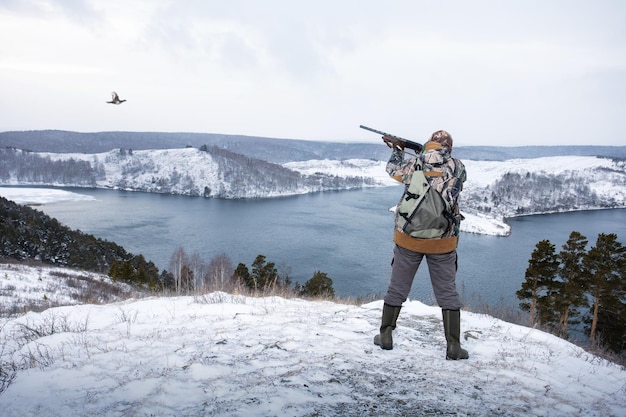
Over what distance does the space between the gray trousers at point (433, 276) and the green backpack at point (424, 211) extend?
0.27 meters

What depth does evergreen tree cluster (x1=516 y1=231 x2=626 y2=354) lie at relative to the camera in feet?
60.0

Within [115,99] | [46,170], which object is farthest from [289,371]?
[46,170]

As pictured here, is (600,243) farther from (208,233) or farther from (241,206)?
(241,206)

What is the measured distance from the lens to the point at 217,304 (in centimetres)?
576

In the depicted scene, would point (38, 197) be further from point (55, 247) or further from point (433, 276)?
point (433, 276)

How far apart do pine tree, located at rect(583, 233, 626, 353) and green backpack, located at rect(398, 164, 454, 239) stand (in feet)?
62.7

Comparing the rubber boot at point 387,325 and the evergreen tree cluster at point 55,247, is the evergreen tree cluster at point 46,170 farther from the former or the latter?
the rubber boot at point 387,325

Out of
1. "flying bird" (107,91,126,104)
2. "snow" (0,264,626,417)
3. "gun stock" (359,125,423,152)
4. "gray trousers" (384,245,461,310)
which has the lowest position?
"snow" (0,264,626,417)

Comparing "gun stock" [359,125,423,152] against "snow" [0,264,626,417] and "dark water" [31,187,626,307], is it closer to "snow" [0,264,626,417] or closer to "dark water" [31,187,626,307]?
"snow" [0,264,626,417]

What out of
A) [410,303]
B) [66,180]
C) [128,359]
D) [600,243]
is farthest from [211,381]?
[66,180]

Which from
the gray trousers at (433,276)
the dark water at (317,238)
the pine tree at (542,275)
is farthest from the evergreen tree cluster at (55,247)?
the gray trousers at (433,276)

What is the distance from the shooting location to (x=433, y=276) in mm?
3967

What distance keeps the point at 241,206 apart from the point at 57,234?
2448 inches

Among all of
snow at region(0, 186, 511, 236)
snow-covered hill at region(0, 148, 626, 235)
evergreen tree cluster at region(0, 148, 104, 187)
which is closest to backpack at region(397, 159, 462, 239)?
snow at region(0, 186, 511, 236)
